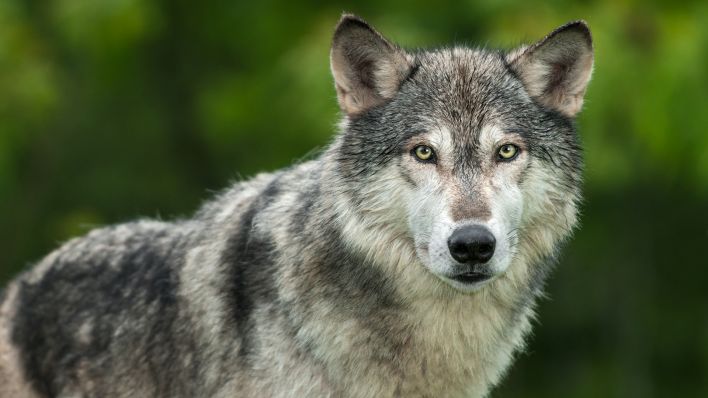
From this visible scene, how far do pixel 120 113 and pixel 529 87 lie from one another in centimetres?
1121

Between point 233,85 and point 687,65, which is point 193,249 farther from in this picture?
point 233,85

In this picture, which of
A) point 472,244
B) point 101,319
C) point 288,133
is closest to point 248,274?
point 101,319

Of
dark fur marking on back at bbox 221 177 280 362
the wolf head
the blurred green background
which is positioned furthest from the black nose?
the blurred green background

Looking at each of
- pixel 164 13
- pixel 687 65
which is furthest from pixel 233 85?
pixel 687 65

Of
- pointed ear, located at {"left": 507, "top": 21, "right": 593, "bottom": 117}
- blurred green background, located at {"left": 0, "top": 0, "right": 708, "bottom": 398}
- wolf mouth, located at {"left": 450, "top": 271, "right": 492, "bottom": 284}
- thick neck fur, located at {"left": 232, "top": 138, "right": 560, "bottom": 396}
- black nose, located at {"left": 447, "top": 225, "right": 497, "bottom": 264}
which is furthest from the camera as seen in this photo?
blurred green background, located at {"left": 0, "top": 0, "right": 708, "bottom": 398}

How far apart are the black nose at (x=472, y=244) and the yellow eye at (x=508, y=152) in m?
0.55

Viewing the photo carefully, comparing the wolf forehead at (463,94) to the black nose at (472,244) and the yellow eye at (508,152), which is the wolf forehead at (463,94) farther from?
the black nose at (472,244)

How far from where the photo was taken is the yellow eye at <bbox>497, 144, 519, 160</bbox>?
6.29 meters

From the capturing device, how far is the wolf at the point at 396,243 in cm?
624

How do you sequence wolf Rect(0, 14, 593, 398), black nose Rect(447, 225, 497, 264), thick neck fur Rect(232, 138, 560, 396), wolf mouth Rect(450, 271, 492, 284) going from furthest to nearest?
thick neck fur Rect(232, 138, 560, 396) → wolf Rect(0, 14, 593, 398) → wolf mouth Rect(450, 271, 492, 284) → black nose Rect(447, 225, 497, 264)

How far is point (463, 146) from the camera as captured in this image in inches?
245

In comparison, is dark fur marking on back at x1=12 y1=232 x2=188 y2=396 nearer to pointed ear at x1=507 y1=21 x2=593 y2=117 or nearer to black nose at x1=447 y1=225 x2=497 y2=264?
black nose at x1=447 y1=225 x2=497 y2=264

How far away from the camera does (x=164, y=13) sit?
1653 cm

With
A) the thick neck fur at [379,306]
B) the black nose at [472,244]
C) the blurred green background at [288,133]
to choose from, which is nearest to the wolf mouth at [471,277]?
the black nose at [472,244]
